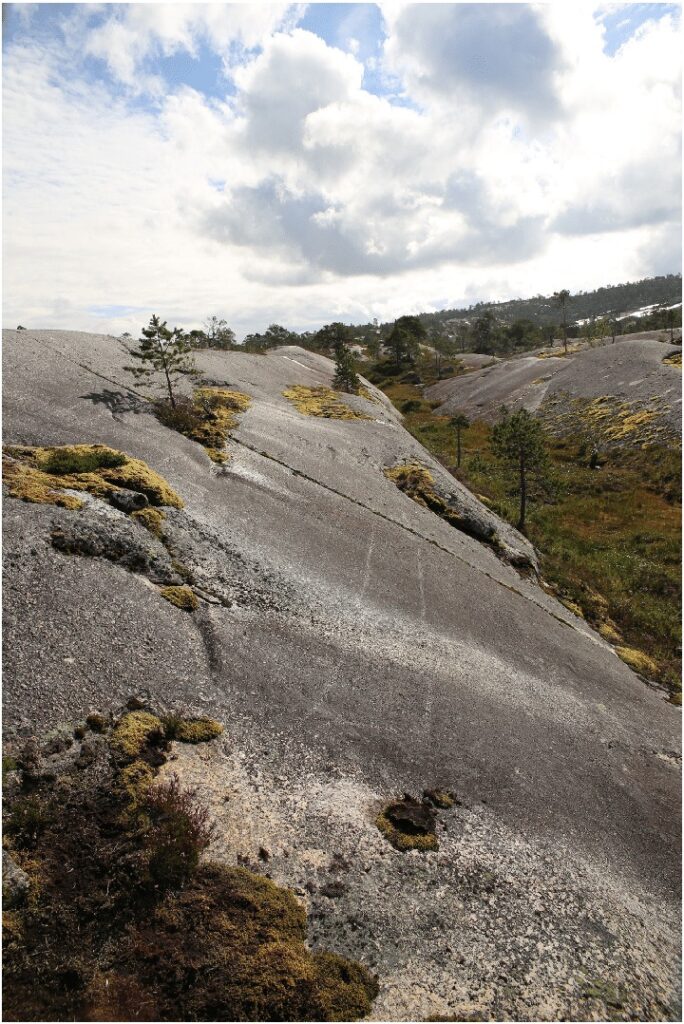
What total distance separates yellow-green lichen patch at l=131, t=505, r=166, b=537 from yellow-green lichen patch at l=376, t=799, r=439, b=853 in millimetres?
13986

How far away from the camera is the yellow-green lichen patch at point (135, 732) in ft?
44.1

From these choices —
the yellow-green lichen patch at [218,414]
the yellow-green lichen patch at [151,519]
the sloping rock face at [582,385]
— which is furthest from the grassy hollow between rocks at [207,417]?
the sloping rock face at [582,385]

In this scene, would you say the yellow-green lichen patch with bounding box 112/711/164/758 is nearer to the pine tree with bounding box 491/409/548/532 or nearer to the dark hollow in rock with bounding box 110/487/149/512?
the dark hollow in rock with bounding box 110/487/149/512

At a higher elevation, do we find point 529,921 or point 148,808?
point 148,808

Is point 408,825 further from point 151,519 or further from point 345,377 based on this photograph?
point 345,377

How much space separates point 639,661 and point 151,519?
86.6 ft

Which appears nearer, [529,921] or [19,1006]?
[19,1006]

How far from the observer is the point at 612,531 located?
48.9 metres

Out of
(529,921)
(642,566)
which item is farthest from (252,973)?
(642,566)

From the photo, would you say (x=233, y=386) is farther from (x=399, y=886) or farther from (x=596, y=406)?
(x=596, y=406)

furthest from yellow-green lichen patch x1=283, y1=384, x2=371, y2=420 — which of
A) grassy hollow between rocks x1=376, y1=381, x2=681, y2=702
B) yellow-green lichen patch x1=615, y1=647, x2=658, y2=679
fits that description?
yellow-green lichen patch x1=615, y1=647, x2=658, y2=679

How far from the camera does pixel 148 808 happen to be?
1240 cm

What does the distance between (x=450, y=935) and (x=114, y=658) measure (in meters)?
11.8

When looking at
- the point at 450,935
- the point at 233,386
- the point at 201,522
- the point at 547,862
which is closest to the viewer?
the point at 450,935
